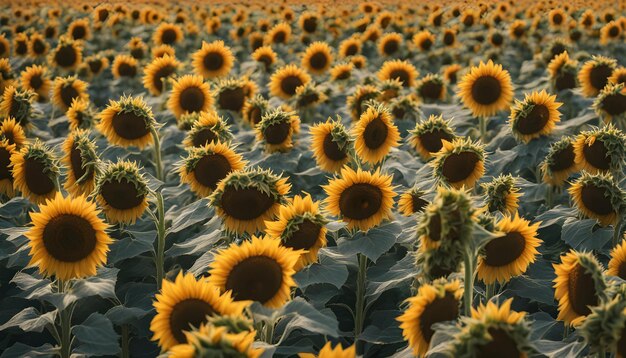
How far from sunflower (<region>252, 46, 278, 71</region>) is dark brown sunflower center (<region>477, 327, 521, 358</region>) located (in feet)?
22.1

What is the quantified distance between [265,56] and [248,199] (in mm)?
5294

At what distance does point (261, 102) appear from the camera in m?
5.40

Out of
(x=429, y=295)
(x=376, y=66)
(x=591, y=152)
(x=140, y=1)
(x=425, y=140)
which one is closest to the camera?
(x=429, y=295)

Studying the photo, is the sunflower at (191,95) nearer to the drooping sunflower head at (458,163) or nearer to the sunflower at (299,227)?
the drooping sunflower head at (458,163)

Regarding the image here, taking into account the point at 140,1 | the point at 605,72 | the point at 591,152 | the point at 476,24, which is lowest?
the point at 591,152

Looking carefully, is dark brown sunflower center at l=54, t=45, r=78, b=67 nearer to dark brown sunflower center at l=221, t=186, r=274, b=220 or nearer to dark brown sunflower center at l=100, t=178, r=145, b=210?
dark brown sunflower center at l=100, t=178, r=145, b=210

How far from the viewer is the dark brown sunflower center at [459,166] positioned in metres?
3.69

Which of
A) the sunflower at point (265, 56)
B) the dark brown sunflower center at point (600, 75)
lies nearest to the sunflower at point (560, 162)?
the dark brown sunflower center at point (600, 75)

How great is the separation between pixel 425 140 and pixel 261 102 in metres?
1.49

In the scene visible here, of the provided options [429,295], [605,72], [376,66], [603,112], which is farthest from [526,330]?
[376,66]

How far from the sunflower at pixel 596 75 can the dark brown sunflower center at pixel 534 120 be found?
1.53 metres

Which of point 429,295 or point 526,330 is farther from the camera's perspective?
point 429,295

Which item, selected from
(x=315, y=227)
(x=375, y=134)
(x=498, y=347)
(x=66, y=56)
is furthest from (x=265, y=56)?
(x=498, y=347)

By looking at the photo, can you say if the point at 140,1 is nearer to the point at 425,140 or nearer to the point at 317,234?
the point at 425,140
